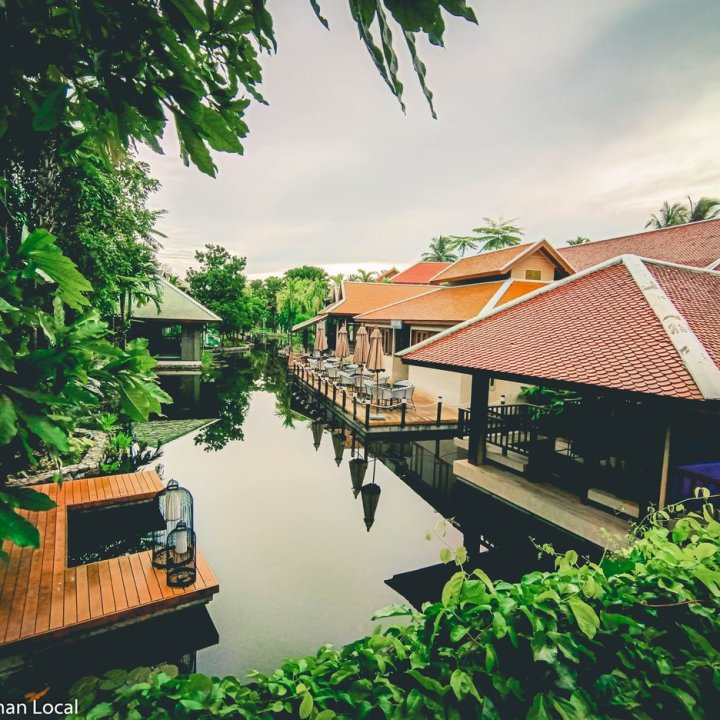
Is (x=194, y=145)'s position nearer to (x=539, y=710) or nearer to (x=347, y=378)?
(x=539, y=710)

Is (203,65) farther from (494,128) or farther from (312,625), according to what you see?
(312,625)

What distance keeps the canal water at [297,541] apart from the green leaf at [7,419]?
1.38 meters

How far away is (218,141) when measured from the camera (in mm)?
1367

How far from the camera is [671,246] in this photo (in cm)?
1795

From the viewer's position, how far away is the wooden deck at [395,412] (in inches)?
522

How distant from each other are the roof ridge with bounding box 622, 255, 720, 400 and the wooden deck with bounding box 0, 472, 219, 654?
267 inches

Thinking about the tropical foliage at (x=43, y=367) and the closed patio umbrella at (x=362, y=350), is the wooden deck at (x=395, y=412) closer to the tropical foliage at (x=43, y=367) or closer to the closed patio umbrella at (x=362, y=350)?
the closed patio umbrella at (x=362, y=350)

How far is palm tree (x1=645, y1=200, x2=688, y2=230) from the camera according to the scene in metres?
35.0

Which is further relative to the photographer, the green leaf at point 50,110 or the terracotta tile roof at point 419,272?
the terracotta tile roof at point 419,272

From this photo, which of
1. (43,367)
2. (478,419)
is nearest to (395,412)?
(478,419)

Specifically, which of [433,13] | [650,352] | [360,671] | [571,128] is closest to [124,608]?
[360,671]

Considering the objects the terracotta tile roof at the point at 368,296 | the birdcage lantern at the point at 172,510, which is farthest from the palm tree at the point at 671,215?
the birdcage lantern at the point at 172,510

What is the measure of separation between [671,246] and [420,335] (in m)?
11.6

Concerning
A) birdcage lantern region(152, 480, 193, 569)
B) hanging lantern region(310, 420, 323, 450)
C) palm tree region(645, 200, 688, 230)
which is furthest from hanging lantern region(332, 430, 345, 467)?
palm tree region(645, 200, 688, 230)
